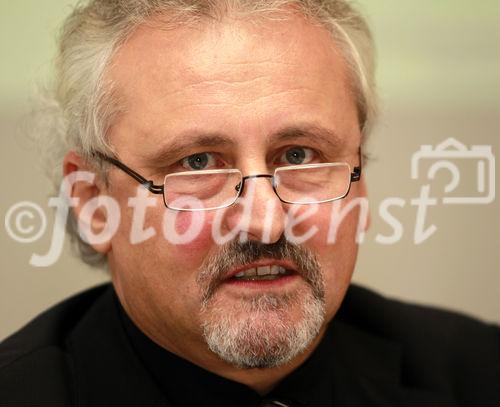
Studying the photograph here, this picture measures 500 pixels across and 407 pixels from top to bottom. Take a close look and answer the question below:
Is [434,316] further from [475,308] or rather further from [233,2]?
[233,2]

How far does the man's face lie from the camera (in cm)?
142

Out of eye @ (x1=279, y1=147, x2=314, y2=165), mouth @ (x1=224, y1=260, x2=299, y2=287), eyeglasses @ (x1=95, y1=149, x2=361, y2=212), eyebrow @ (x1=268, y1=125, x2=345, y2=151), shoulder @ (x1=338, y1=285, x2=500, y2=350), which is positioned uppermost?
eyebrow @ (x1=268, y1=125, x2=345, y2=151)

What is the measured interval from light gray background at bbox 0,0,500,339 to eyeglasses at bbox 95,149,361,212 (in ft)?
1.97

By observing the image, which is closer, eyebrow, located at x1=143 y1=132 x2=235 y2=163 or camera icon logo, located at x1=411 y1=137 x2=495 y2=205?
eyebrow, located at x1=143 y1=132 x2=235 y2=163

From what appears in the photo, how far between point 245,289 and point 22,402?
529 millimetres

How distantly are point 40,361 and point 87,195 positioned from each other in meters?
0.38

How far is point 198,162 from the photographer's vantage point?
4.86 feet

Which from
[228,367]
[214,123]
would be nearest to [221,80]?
[214,123]

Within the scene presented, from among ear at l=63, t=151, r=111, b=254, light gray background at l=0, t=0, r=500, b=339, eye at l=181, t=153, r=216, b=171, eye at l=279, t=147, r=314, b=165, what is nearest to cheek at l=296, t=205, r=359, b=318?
eye at l=279, t=147, r=314, b=165

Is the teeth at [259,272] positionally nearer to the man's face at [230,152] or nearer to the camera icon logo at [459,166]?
the man's face at [230,152]

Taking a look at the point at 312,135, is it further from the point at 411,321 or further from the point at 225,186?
the point at 411,321

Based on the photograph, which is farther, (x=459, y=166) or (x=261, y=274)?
(x=459, y=166)

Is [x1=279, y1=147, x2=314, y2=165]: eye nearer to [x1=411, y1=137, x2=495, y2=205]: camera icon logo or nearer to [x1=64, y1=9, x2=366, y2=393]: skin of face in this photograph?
[x1=64, y1=9, x2=366, y2=393]: skin of face

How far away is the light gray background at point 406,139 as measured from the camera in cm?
199
